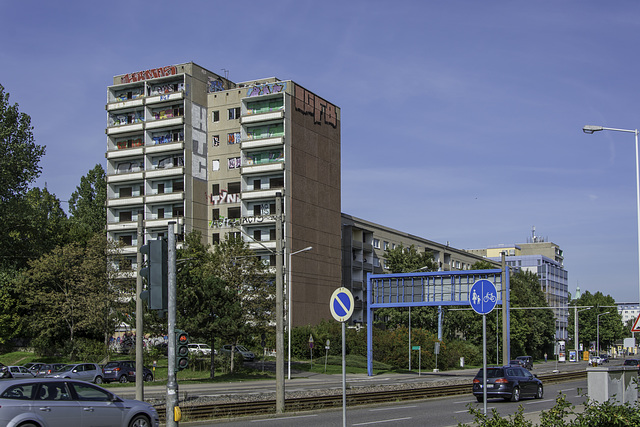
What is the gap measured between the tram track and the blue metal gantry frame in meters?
15.9

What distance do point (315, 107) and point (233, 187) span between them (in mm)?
12456

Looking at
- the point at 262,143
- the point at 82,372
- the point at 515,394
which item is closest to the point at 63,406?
the point at 515,394

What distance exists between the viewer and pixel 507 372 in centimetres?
2881

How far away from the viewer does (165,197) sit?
74812mm

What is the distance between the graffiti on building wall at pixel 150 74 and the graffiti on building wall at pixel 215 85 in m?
4.25

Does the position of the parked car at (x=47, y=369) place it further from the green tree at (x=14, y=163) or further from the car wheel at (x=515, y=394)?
the car wheel at (x=515, y=394)

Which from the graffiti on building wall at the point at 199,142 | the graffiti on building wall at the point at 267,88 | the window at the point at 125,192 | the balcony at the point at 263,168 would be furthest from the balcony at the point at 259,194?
the window at the point at 125,192

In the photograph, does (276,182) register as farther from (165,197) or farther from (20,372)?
(20,372)

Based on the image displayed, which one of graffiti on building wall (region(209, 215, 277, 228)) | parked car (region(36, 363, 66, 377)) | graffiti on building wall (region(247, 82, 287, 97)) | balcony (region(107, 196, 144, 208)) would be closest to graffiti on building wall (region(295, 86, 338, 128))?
graffiti on building wall (region(247, 82, 287, 97))

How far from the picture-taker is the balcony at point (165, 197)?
2906 inches

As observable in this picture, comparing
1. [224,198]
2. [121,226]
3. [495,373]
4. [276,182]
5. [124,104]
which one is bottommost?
[495,373]

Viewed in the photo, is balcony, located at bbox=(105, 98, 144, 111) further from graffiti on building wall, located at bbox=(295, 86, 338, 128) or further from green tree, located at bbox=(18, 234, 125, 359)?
green tree, located at bbox=(18, 234, 125, 359)

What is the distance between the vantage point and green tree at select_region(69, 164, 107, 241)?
280 ft

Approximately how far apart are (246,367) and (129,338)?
13482mm
